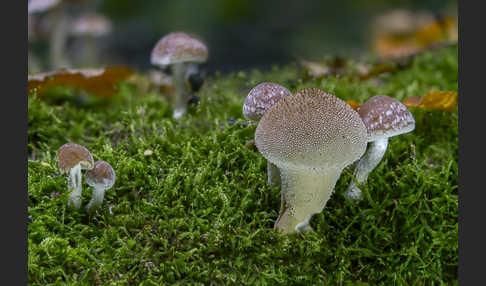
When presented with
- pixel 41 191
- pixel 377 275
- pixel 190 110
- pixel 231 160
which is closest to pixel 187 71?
pixel 190 110

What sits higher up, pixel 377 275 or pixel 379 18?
pixel 379 18

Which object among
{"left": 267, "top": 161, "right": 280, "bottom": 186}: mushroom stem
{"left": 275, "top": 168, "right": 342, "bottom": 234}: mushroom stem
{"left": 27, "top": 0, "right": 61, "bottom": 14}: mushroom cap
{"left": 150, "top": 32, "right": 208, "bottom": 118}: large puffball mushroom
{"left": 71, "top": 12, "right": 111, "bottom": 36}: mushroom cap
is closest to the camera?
{"left": 275, "top": 168, "right": 342, "bottom": 234}: mushroom stem

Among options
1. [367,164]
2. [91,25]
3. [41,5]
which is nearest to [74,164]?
[367,164]

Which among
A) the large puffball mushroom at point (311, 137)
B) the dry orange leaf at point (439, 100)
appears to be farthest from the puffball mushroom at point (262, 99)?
the dry orange leaf at point (439, 100)

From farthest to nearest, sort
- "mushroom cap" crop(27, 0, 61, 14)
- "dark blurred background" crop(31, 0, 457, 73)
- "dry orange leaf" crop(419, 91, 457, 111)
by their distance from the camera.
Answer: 1. "dark blurred background" crop(31, 0, 457, 73)
2. "mushroom cap" crop(27, 0, 61, 14)
3. "dry orange leaf" crop(419, 91, 457, 111)

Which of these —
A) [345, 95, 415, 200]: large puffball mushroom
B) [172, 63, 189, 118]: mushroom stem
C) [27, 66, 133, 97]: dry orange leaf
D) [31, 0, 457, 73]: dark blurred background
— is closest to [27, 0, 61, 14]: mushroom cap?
[27, 66, 133, 97]: dry orange leaf

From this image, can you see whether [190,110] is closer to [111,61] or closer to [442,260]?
[442,260]

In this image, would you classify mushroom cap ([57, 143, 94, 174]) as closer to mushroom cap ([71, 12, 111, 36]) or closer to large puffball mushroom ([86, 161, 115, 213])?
large puffball mushroom ([86, 161, 115, 213])
